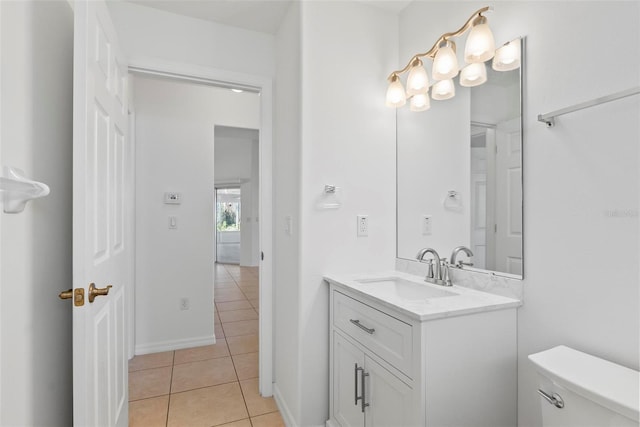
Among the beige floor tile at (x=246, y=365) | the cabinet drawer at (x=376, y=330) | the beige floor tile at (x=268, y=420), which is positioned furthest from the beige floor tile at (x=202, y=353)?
the cabinet drawer at (x=376, y=330)

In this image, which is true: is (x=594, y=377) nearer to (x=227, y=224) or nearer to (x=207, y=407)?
(x=207, y=407)

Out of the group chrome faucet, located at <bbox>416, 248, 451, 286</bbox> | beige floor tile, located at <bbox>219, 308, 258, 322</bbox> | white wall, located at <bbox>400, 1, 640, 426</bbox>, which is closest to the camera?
white wall, located at <bbox>400, 1, 640, 426</bbox>

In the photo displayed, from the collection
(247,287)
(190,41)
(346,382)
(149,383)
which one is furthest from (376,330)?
(247,287)

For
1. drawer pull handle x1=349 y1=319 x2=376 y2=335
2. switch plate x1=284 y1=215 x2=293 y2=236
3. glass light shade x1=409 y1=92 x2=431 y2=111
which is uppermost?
glass light shade x1=409 y1=92 x2=431 y2=111

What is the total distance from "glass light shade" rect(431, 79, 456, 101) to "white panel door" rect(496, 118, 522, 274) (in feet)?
1.17

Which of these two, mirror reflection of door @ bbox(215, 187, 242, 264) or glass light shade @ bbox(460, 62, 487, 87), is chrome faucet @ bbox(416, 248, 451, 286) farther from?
mirror reflection of door @ bbox(215, 187, 242, 264)

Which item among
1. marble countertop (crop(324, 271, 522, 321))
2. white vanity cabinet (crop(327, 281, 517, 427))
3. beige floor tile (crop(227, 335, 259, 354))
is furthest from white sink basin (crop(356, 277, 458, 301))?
beige floor tile (crop(227, 335, 259, 354))

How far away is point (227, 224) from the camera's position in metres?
9.29

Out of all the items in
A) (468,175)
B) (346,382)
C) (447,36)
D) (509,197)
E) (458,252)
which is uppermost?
(447,36)

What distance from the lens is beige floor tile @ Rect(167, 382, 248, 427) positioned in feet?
6.49

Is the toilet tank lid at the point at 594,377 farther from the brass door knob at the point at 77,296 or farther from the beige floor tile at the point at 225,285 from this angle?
the beige floor tile at the point at 225,285

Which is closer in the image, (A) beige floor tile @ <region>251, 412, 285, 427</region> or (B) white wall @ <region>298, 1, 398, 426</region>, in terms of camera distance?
(B) white wall @ <region>298, 1, 398, 426</region>

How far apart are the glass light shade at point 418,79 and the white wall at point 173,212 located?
6.22ft

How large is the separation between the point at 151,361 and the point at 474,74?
3.02 meters
